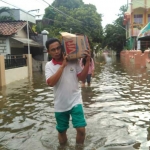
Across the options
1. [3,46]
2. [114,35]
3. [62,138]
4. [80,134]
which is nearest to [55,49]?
[80,134]

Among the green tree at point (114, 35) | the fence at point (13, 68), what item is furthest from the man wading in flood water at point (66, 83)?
the green tree at point (114, 35)

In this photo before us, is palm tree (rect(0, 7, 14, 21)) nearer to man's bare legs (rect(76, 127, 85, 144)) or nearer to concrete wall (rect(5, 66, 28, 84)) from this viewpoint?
concrete wall (rect(5, 66, 28, 84))

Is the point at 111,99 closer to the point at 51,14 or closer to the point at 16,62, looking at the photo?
the point at 16,62

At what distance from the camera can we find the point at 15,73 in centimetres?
1304

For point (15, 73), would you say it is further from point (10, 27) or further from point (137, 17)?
point (137, 17)

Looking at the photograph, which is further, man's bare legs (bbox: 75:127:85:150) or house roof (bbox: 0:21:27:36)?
house roof (bbox: 0:21:27:36)

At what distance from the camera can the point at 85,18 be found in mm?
34750

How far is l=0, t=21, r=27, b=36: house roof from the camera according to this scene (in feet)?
54.2

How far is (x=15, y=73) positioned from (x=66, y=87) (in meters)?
9.96

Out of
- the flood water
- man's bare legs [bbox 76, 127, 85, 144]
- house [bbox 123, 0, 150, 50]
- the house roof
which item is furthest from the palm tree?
man's bare legs [bbox 76, 127, 85, 144]

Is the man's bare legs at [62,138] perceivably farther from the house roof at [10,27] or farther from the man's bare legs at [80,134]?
the house roof at [10,27]

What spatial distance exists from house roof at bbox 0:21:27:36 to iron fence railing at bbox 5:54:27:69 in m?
2.49

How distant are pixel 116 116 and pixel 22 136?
222cm

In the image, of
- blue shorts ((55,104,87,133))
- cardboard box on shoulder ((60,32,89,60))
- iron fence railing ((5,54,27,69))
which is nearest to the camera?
cardboard box on shoulder ((60,32,89,60))
